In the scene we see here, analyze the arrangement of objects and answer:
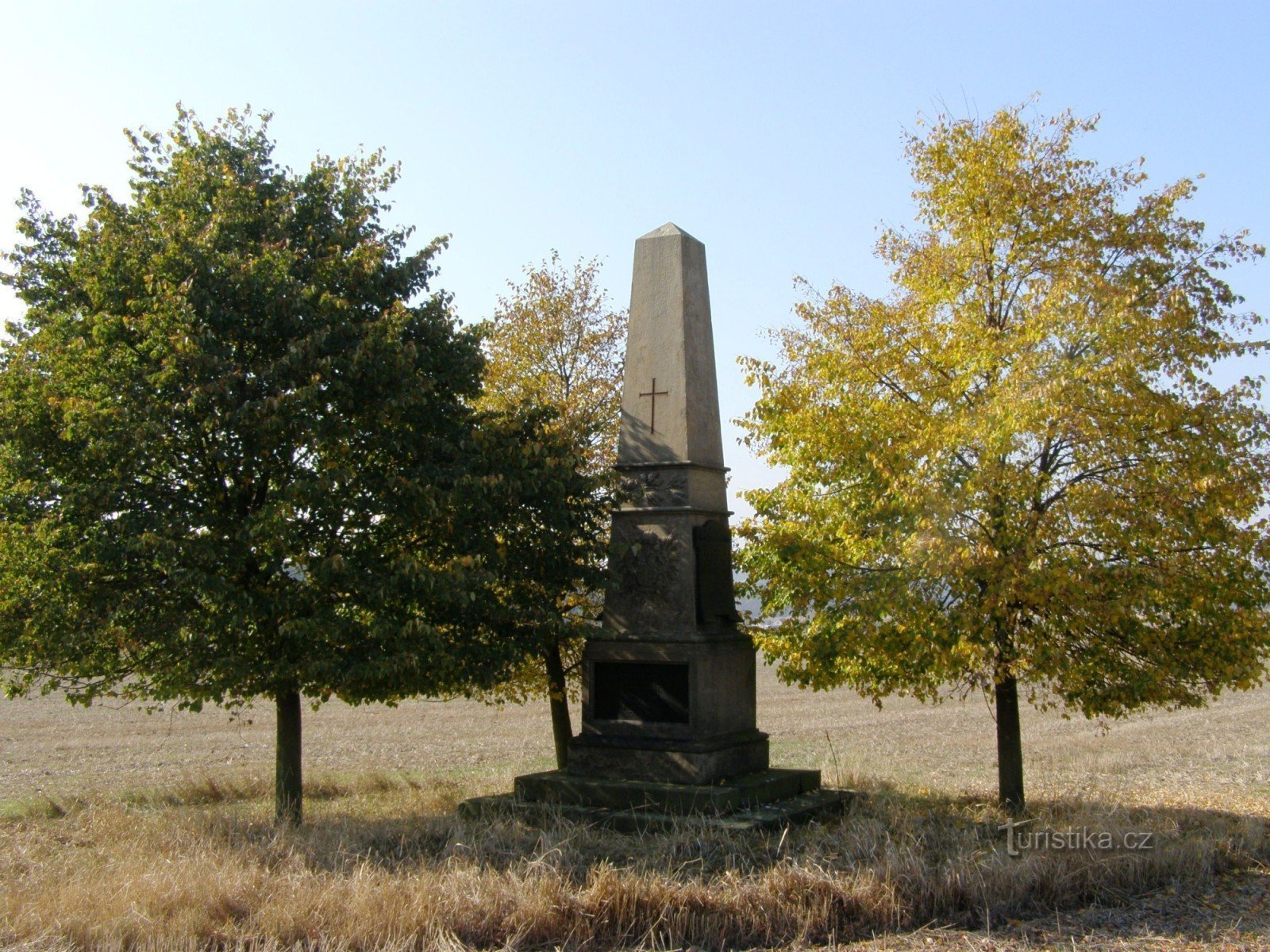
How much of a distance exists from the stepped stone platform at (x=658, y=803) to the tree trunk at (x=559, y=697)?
7.09 feet

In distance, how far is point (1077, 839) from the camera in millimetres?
8445

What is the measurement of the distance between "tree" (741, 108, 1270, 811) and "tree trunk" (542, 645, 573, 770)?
3042mm

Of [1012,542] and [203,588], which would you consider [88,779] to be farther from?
[1012,542]

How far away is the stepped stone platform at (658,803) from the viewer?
9359mm

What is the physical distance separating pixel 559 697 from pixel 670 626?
11.3 ft

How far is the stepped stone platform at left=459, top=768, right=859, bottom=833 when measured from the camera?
9.36 m

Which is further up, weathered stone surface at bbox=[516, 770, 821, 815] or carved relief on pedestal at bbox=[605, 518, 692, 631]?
carved relief on pedestal at bbox=[605, 518, 692, 631]

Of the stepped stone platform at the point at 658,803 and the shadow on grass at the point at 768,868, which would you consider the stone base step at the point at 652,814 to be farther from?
the shadow on grass at the point at 768,868

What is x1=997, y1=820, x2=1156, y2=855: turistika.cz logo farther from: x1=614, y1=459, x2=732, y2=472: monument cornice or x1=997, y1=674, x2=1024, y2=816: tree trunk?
x1=614, y1=459, x2=732, y2=472: monument cornice

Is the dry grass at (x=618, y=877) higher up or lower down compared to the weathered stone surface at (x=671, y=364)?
lower down

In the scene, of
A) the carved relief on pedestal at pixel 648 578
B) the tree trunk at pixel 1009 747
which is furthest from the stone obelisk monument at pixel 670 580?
the tree trunk at pixel 1009 747

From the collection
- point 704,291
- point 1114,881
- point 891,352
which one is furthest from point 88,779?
point 1114,881

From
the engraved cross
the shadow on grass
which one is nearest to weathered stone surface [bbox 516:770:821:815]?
the shadow on grass

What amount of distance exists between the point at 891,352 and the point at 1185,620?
3763 mm
